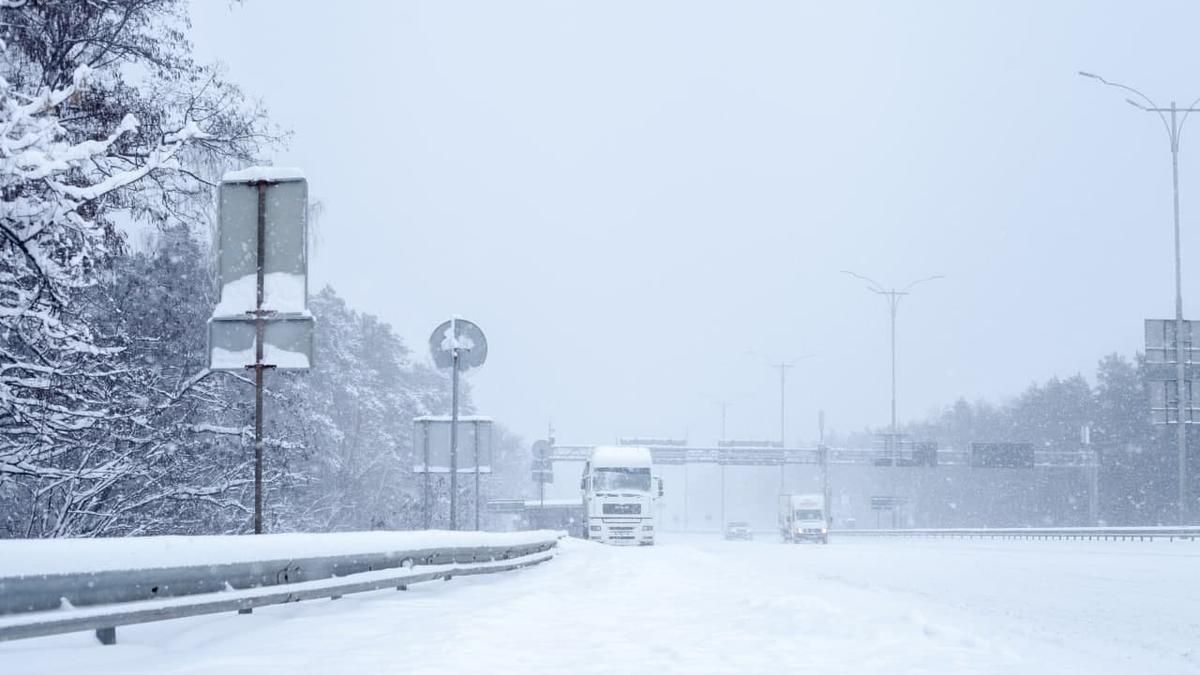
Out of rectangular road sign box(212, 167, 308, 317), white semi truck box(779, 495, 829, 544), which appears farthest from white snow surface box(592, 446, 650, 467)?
rectangular road sign box(212, 167, 308, 317)

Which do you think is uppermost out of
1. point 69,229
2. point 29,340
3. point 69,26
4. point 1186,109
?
point 1186,109

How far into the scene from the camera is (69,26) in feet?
51.4

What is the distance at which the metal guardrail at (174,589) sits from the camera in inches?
265

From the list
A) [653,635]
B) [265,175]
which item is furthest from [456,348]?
[653,635]

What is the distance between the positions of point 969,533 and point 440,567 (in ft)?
183

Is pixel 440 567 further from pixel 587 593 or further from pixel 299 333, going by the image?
pixel 299 333

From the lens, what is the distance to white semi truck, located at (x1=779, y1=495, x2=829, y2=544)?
6819 centimetres

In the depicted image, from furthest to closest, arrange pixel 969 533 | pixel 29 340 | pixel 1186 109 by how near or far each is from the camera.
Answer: pixel 969 533 < pixel 1186 109 < pixel 29 340

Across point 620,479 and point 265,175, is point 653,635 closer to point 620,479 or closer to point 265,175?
point 265,175

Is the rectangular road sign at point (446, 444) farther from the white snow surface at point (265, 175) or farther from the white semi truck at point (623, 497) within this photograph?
the white snow surface at point (265, 175)

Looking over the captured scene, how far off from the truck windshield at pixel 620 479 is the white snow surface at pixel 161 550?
3217 cm

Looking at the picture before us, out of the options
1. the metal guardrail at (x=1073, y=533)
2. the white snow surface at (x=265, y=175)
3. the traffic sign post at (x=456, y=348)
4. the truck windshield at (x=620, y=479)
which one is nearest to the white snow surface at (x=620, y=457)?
the truck windshield at (x=620, y=479)

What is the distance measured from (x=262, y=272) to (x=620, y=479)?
33388 millimetres

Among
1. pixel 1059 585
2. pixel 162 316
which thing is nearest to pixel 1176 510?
pixel 1059 585
